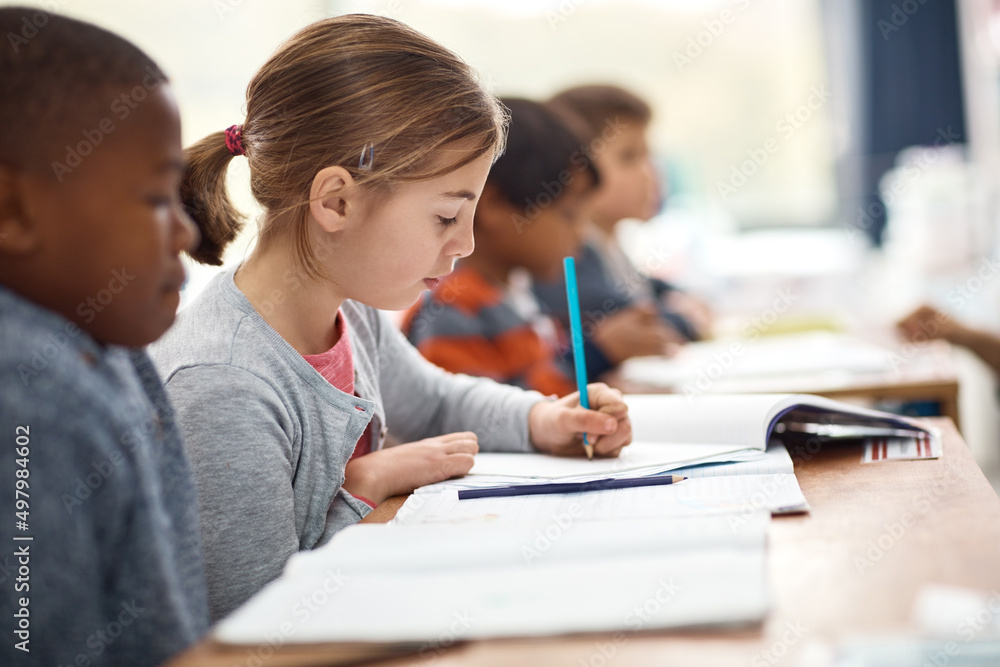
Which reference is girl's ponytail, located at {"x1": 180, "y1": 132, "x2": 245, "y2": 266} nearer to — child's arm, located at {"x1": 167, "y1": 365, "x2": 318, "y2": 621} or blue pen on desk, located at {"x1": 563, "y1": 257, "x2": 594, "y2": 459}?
child's arm, located at {"x1": 167, "y1": 365, "x2": 318, "y2": 621}

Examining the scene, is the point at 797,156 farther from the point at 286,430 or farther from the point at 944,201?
the point at 286,430

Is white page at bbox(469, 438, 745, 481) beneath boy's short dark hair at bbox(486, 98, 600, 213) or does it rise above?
beneath

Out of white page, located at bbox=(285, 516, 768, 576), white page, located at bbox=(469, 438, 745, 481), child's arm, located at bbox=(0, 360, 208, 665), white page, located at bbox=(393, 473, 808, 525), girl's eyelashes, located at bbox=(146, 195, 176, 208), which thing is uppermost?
girl's eyelashes, located at bbox=(146, 195, 176, 208)

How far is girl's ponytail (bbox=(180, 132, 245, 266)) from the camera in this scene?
1.01 metres

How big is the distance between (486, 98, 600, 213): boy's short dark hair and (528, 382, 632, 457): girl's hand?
2.57 feet

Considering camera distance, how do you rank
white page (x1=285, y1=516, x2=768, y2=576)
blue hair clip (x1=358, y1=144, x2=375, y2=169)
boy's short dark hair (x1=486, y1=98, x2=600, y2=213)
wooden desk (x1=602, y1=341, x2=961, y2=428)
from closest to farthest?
white page (x1=285, y1=516, x2=768, y2=576)
blue hair clip (x1=358, y1=144, x2=375, y2=169)
wooden desk (x1=602, y1=341, x2=961, y2=428)
boy's short dark hair (x1=486, y1=98, x2=600, y2=213)

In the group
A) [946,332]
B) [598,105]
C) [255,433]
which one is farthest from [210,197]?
[598,105]

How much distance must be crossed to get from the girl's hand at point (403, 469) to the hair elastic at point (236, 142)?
0.36 meters

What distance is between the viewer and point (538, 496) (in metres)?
0.85

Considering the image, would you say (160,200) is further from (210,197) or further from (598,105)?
(598,105)

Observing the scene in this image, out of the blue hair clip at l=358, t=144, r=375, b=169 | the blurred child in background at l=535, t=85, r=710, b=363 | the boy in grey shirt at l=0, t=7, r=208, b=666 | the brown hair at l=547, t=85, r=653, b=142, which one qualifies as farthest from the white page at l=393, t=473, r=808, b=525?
the brown hair at l=547, t=85, r=653, b=142

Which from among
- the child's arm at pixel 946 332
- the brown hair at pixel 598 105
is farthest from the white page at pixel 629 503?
the brown hair at pixel 598 105

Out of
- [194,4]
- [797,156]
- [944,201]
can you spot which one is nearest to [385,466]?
[194,4]

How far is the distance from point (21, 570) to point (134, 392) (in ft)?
0.46
